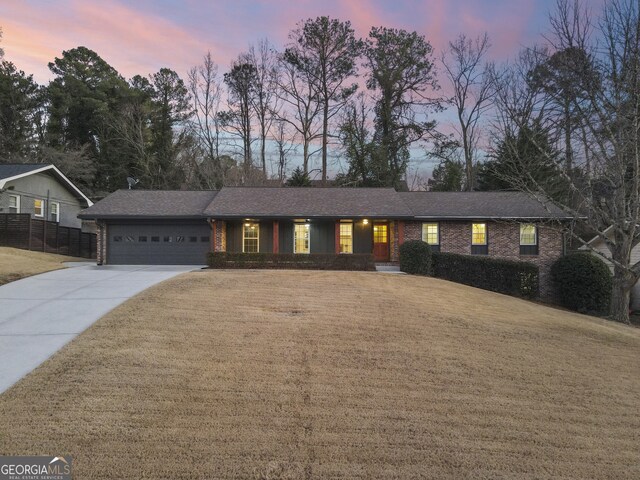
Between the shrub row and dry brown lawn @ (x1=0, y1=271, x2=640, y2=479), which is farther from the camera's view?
the shrub row

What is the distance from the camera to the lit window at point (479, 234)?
19.9 metres

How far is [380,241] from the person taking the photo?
67.7 feet

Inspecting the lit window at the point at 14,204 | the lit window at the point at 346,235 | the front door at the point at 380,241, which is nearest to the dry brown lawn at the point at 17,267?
the lit window at the point at 14,204

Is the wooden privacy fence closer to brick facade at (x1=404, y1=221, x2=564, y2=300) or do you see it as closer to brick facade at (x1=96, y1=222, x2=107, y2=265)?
brick facade at (x1=96, y1=222, x2=107, y2=265)

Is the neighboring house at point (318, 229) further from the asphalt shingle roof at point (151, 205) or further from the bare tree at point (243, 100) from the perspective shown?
the bare tree at point (243, 100)

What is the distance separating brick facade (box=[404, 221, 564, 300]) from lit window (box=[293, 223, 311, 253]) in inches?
196

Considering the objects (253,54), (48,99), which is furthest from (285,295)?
Result: (48,99)

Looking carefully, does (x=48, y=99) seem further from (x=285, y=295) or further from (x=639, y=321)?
(x=639, y=321)

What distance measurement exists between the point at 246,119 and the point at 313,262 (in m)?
24.0

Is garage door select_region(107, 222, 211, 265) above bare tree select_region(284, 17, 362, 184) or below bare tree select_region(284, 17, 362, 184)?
below

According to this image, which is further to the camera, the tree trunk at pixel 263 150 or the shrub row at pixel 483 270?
the tree trunk at pixel 263 150

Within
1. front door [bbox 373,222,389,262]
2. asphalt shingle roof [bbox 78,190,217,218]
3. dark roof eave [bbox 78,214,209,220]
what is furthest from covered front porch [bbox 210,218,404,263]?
asphalt shingle roof [bbox 78,190,217,218]

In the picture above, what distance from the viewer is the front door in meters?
20.5

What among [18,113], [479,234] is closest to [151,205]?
[479,234]
